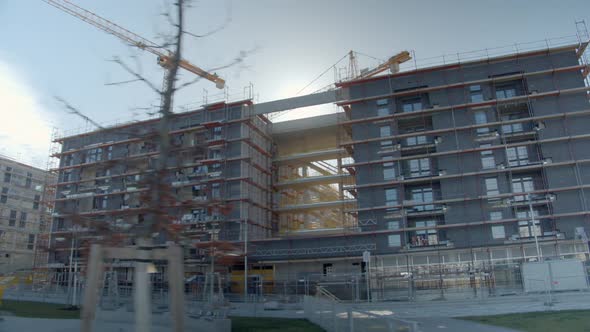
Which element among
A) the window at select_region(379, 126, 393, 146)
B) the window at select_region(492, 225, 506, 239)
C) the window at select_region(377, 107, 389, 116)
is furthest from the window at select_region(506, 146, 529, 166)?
the window at select_region(377, 107, 389, 116)

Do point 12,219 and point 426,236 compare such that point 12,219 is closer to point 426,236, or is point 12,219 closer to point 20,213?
point 20,213

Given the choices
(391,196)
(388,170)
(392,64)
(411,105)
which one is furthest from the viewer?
(392,64)

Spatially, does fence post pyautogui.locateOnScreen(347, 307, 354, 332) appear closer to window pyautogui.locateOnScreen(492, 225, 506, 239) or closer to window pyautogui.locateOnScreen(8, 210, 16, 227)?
window pyautogui.locateOnScreen(492, 225, 506, 239)

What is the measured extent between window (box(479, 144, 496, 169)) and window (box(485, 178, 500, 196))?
1278mm

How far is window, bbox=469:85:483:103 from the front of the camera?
4444 centimetres

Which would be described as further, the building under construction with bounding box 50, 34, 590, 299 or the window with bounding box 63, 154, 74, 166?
the window with bounding box 63, 154, 74, 166

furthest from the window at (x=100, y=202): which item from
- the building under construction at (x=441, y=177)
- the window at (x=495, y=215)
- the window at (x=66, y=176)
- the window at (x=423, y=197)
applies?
the window at (x=495, y=215)

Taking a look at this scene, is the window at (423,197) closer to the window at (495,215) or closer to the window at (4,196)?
the window at (495,215)

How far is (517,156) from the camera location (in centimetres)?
4231

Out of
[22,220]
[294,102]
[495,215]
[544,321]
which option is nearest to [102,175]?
[544,321]

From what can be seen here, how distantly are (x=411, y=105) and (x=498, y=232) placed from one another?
1522 cm

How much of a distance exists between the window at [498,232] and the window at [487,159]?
5819 millimetres

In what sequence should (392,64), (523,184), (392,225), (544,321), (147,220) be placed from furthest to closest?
(392,64) < (392,225) < (523,184) < (544,321) < (147,220)

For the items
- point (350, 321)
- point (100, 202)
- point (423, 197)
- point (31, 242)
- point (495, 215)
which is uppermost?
point (100, 202)
